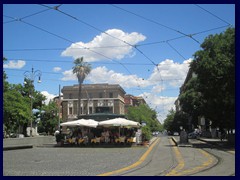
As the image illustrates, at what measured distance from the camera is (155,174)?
486 inches

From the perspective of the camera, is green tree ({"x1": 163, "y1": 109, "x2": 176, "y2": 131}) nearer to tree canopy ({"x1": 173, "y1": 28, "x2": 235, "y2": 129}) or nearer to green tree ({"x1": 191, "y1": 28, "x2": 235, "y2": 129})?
tree canopy ({"x1": 173, "y1": 28, "x2": 235, "y2": 129})

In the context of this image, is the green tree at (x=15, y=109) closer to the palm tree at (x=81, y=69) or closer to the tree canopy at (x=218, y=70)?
the palm tree at (x=81, y=69)

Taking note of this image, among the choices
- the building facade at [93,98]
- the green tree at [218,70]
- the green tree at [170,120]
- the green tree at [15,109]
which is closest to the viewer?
the green tree at [218,70]

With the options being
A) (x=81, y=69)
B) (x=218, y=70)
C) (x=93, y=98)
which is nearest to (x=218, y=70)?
(x=218, y=70)

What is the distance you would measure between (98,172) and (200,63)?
20.1 metres

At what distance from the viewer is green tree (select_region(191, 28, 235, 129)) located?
95.3 ft

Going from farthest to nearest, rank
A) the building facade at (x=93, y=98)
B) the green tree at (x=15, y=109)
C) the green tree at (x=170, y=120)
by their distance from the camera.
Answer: the green tree at (x=170, y=120)
the building facade at (x=93, y=98)
the green tree at (x=15, y=109)

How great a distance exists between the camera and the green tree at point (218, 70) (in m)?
29.1

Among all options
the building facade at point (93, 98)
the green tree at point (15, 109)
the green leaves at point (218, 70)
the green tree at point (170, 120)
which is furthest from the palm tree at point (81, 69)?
the green tree at point (170, 120)

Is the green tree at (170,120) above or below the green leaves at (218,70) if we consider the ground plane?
below

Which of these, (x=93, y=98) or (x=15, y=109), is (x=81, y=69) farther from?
(x=93, y=98)

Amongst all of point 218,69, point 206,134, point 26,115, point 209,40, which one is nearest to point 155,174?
point 218,69

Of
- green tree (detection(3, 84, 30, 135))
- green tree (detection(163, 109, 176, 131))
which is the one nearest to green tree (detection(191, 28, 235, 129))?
green tree (detection(3, 84, 30, 135))

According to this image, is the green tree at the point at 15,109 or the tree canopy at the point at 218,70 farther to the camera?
the green tree at the point at 15,109
